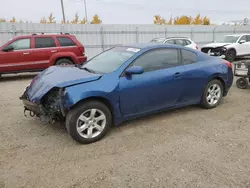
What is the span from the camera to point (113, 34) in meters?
14.9

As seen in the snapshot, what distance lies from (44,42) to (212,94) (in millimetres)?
6842

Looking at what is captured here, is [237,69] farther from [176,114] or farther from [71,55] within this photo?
[71,55]

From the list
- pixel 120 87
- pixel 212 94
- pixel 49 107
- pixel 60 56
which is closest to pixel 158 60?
pixel 120 87

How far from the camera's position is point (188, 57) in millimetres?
4590

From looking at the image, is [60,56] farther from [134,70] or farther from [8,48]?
[134,70]

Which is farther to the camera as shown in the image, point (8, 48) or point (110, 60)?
point (8, 48)

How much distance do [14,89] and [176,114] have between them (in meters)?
5.33

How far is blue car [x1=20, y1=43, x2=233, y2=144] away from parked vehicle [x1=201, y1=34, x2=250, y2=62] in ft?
30.1

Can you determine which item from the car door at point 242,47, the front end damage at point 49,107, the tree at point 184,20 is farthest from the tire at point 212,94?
the tree at point 184,20

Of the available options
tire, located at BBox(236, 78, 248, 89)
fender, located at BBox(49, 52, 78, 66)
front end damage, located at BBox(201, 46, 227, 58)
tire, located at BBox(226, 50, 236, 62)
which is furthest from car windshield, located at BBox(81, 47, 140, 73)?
tire, located at BBox(226, 50, 236, 62)

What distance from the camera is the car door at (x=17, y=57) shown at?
27.5 ft

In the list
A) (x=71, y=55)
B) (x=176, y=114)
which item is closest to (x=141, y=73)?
(x=176, y=114)

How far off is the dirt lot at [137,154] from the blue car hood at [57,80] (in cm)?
71

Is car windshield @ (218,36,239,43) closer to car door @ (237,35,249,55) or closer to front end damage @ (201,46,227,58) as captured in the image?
car door @ (237,35,249,55)
